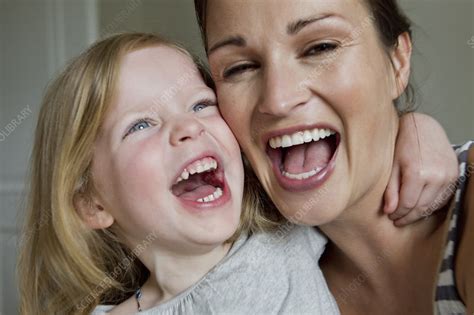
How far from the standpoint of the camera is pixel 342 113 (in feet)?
3.27

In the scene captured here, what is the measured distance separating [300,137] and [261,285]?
0.29 metres

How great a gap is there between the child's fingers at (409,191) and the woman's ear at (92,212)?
1.81 ft

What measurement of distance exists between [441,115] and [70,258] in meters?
1.34

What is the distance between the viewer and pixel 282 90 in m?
0.96

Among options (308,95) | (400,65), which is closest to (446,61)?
(400,65)

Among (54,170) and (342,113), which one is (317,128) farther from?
(54,170)

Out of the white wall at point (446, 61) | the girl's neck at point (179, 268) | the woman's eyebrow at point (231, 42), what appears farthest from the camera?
the white wall at point (446, 61)

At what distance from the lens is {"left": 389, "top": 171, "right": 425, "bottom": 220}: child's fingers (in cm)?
104

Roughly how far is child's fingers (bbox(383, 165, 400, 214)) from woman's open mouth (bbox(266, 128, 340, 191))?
Answer: 122mm

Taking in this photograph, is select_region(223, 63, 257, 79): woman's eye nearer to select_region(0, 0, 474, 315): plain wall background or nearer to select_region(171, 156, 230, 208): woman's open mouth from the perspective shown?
select_region(171, 156, 230, 208): woman's open mouth

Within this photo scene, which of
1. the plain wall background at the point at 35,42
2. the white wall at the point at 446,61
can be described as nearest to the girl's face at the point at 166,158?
the white wall at the point at 446,61

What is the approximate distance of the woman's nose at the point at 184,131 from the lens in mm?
1024

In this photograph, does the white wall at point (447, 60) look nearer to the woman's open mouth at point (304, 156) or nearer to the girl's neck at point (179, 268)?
the woman's open mouth at point (304, 156)

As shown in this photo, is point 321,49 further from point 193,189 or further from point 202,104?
point 193,189
